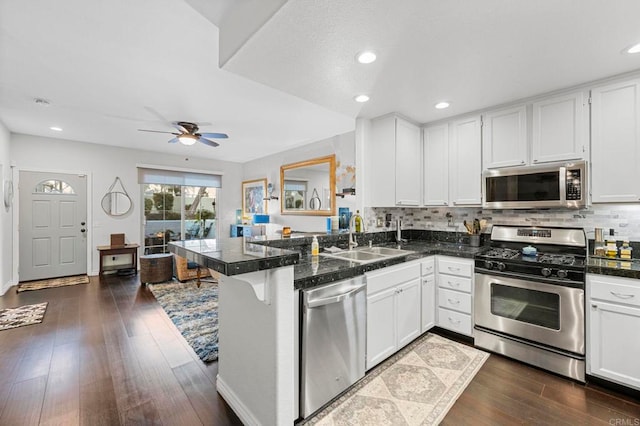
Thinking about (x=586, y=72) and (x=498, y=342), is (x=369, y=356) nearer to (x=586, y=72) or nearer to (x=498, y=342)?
(x=498, y=342)

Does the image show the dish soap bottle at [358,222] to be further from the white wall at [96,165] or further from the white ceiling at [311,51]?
the white wall at [96,165]

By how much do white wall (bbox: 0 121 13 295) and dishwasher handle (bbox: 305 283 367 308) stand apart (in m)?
5.48

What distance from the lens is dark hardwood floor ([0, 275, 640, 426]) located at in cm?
180

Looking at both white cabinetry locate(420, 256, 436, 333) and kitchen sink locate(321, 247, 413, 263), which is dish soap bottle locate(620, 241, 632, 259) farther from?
kitchen sink locate(321, 247, 413, 263)

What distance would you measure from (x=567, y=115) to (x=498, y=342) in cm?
220

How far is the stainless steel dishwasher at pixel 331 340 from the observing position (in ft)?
5.56

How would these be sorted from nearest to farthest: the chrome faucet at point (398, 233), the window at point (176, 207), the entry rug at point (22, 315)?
1. the entry rug at point (22, 315)
2. the chrome faucet at point (398, 233)
3. the window at point (176, 207)

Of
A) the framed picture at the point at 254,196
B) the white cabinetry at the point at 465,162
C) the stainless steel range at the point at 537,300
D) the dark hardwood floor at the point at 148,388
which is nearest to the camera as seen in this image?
the dark hardwood floor at the point at 148,388

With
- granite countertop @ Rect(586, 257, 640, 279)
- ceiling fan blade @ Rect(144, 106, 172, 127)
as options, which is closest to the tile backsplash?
granite countertop @ Rect(586, 257, 640, 279)

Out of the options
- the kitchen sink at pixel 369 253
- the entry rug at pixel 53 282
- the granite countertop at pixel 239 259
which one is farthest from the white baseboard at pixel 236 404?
the entry rug at pixel 53 282

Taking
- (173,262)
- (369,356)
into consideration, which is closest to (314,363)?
(369,356)

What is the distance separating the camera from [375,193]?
11.0 feet

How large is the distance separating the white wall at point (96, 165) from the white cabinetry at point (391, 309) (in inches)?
236

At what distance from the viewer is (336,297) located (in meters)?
1.84
